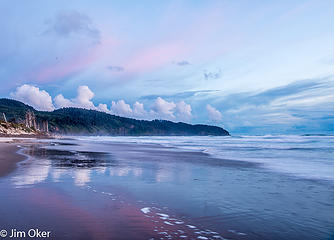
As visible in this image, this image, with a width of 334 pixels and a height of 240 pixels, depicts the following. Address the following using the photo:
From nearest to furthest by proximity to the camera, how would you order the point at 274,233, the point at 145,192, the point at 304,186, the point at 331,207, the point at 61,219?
the point at 274,233, the point at 61,219, the point at 331,207, the point at 145,192, the point at 304,186

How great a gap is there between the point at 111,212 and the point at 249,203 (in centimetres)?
367

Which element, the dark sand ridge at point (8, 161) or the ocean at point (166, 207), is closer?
the ocean at point (166, 207)

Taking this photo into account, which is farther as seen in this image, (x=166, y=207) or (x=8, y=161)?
(x=8, y=161)

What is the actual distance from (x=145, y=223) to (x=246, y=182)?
5902mm

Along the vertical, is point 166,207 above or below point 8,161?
below

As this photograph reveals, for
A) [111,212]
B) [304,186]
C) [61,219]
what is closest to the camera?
[61,219]

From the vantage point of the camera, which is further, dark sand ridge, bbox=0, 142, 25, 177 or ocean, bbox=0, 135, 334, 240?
dark sand ridge, bbox=0, 142, 25, 177

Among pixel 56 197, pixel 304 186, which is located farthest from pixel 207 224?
pixel 304 186

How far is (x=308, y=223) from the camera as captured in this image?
5629 millimetres

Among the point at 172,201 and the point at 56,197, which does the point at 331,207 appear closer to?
the point at 172,201

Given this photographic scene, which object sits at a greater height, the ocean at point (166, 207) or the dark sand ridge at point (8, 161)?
the dark sand ridge at point (8, 161)

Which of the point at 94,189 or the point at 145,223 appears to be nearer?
the point at 145,223

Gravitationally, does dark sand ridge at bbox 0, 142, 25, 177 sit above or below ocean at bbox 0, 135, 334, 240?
above

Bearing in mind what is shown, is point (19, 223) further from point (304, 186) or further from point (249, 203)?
point (304, 186)
